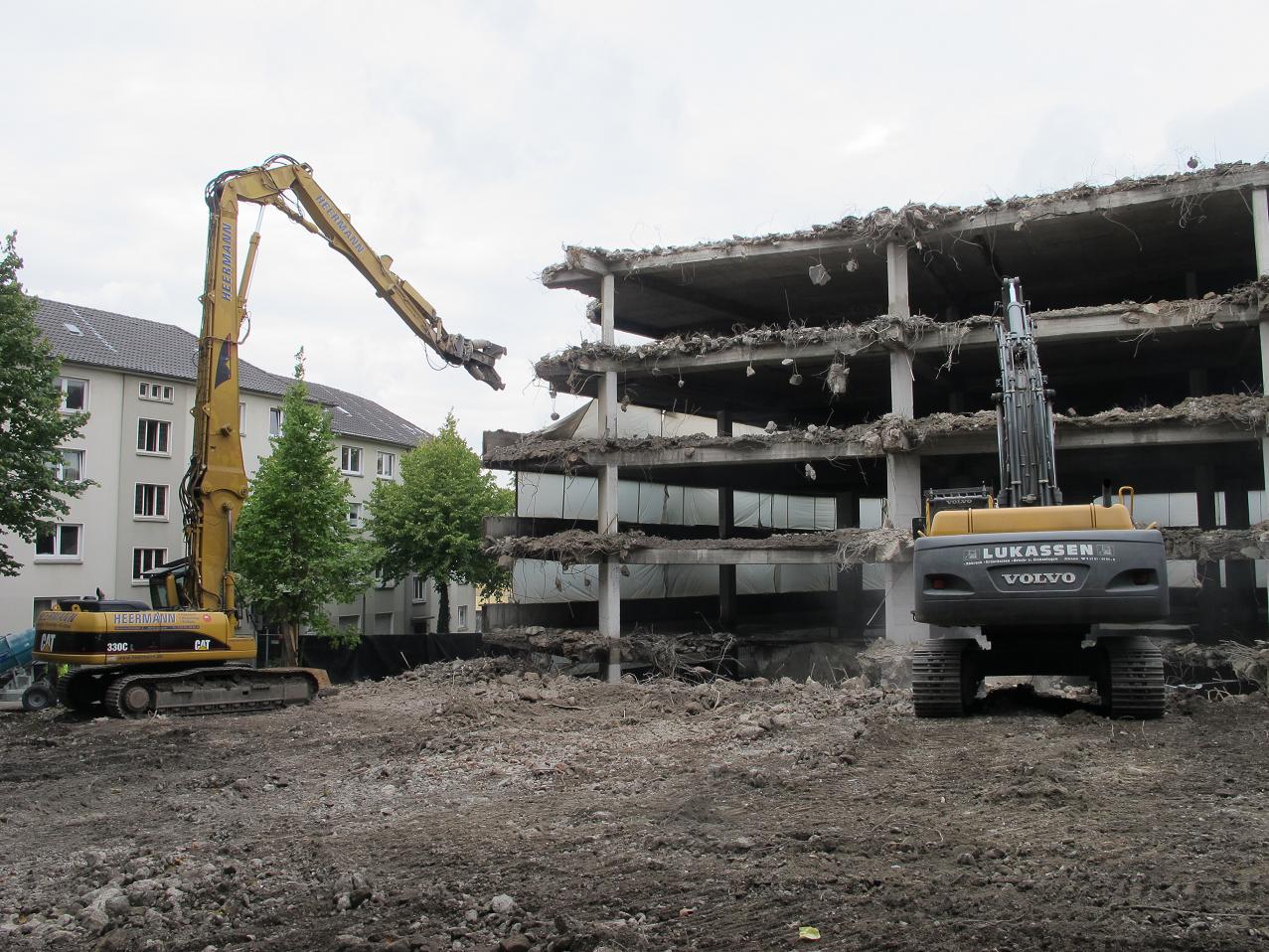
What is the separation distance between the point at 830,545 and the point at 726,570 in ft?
26.5

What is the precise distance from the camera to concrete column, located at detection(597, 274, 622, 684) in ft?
73.6

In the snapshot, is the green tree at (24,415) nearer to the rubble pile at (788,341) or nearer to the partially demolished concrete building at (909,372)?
the partially demolished concrete building at (909,372)

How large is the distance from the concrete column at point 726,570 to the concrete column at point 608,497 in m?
5.39

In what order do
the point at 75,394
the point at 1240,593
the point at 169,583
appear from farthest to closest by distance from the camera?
the point at 75,394, the point at 1240,593, the point at 169,583

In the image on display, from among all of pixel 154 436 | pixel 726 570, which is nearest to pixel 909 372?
pixel 726 570

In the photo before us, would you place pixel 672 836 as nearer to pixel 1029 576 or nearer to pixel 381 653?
pixel 1029 576

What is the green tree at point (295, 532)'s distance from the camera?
31500mm

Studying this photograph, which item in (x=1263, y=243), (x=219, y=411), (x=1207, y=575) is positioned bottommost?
(x=1207, y=575)

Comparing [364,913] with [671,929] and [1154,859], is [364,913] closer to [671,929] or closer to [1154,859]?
[671,929]

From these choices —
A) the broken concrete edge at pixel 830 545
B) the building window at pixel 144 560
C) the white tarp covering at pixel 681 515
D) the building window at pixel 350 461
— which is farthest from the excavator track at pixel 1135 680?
the building window at pixel 350 461

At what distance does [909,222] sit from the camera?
20.3 m

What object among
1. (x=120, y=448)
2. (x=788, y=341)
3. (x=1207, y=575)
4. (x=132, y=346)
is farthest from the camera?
(x=132, y=346)

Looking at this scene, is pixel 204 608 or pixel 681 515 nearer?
pixel 204 608

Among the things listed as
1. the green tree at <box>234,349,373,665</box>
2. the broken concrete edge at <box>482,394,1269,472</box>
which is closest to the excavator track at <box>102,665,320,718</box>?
the broken concrete edge at <box>482,394,1269,472</box>
